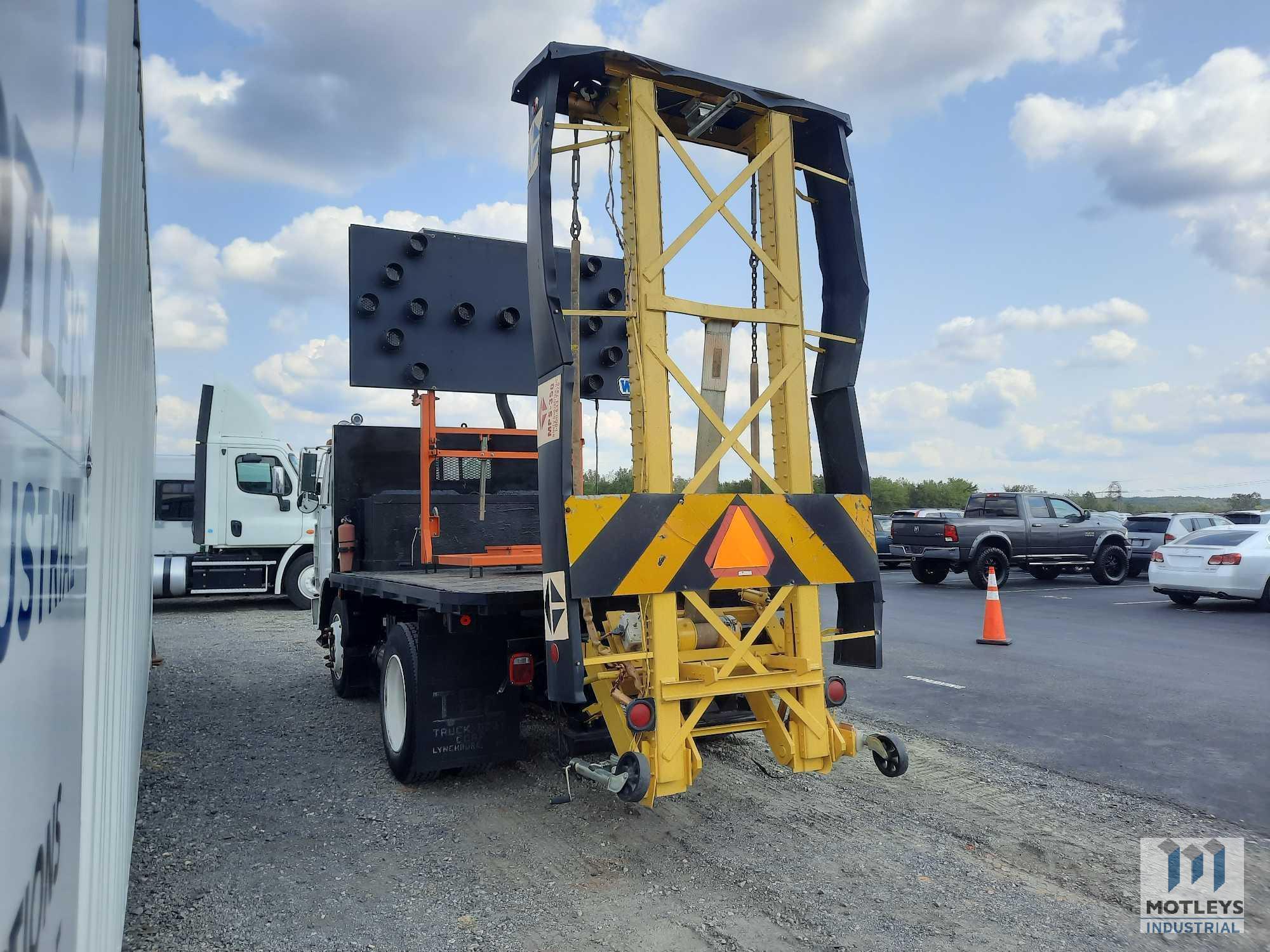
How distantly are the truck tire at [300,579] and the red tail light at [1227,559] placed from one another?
49.3ft

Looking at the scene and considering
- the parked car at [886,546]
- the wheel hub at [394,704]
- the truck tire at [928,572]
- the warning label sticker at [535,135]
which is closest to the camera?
the warning label sticker at [535,135]

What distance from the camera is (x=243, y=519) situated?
1552cm

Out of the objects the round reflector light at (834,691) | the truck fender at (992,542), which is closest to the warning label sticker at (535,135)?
the round reflector light at (834,691)

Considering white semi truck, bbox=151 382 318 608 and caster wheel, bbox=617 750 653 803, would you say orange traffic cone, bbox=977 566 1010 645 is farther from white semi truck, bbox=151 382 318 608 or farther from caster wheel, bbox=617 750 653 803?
white semi truck, bbox=151 382 318 608

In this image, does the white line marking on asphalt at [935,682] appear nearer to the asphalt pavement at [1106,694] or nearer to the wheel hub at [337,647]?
the asphalt pavement at [1106,694]

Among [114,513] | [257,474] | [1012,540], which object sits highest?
[257,474]

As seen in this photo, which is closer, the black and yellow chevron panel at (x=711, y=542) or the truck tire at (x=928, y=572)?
the black and yellow chevron panel at (x=711, y=542)

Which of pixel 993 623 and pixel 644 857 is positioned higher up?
pixel 993 623

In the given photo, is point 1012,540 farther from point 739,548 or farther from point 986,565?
point 739,548

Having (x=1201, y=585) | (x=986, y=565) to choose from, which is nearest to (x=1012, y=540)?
(x=986, y=565)

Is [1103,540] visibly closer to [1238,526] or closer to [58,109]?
[1238,526]

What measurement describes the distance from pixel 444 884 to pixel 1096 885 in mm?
3002

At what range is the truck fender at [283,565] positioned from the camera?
15.8 meters

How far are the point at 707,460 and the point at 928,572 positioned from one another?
1587 cm
